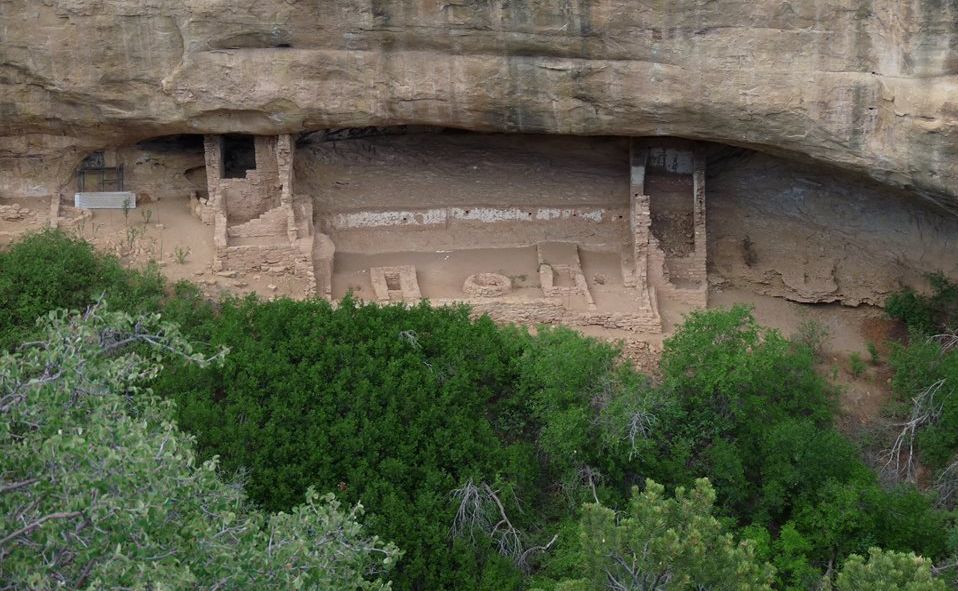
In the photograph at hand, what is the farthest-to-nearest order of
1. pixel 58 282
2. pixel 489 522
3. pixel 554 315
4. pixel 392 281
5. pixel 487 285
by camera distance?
pixel 392 281
pixel 487 285
pixel 554 315
pixel 58 282
pixel 489 522

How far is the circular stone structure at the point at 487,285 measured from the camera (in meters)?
14.5

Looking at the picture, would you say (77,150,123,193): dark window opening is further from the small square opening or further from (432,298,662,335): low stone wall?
(432,298,662,335): low stone wall

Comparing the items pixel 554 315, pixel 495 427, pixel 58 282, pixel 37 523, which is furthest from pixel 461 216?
pixel 37 523

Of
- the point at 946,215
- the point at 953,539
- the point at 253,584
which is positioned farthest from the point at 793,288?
the point at 253,584

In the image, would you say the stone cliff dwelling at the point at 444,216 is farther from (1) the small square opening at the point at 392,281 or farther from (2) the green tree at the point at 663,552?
(2) the green tree at the point at 663,552

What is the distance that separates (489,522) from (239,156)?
5.75 meters

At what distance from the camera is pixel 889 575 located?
9.73 meters

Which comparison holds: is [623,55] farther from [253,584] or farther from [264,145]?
[253,584]

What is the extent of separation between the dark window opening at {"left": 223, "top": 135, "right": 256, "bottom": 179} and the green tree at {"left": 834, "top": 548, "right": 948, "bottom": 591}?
8188 millimetres

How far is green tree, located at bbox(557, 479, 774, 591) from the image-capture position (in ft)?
31.7

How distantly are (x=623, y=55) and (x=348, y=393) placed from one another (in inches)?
160

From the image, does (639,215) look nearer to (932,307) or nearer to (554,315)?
(554,315)

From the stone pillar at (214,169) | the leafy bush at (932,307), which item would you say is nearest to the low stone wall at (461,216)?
the stone pillar at (214,169)

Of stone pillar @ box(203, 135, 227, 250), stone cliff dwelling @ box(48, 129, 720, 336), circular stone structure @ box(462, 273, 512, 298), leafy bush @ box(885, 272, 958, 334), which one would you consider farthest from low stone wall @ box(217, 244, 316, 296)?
leafy bush @ box(885, 272, 958, 334)
